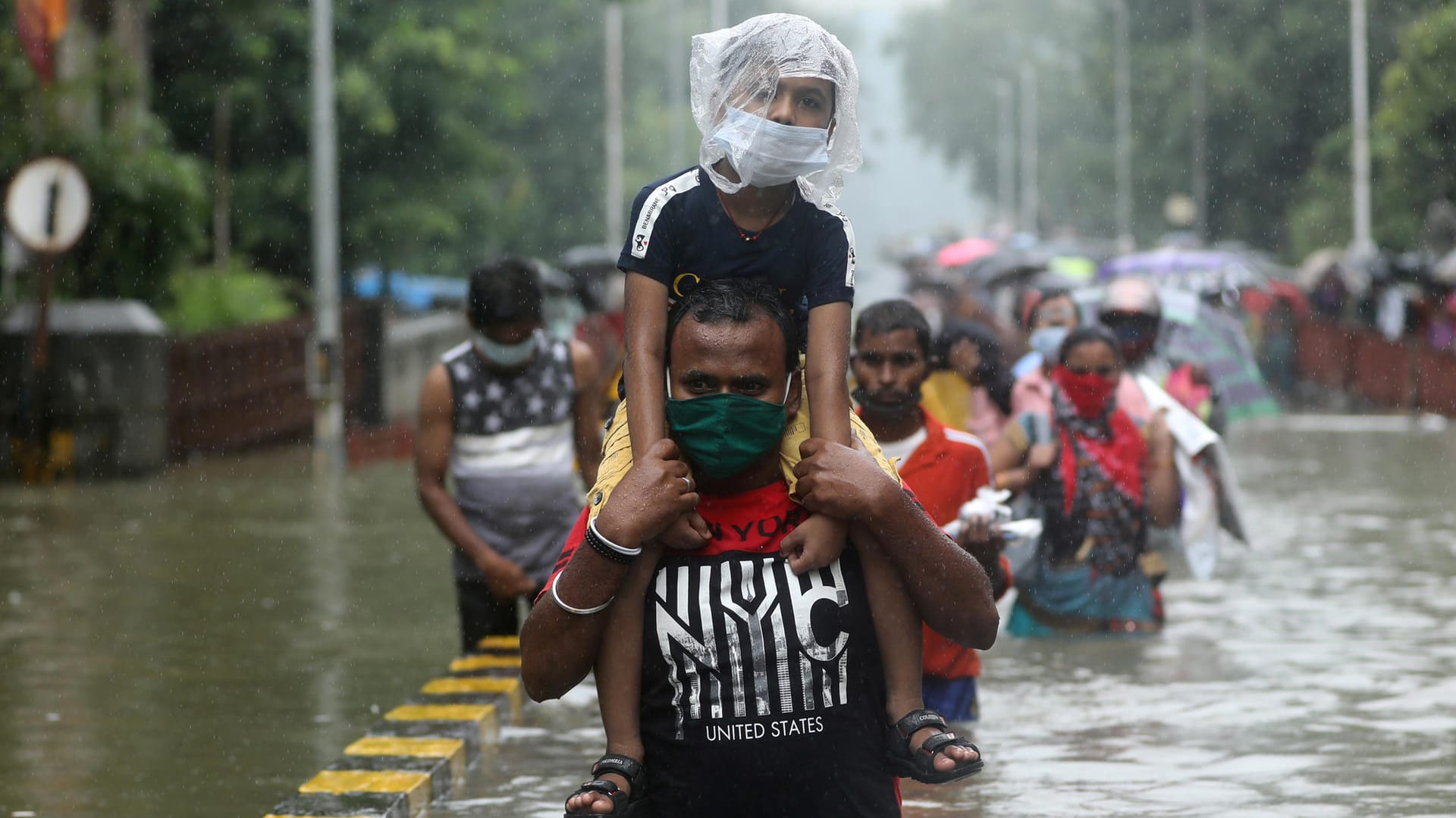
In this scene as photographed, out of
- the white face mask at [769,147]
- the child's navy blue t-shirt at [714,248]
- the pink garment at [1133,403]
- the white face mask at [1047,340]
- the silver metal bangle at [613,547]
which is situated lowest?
the pink garment at [1133,403]

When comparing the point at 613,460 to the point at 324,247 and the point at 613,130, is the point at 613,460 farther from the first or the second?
the point at 613,130

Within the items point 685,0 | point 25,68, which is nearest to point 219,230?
point 25,68

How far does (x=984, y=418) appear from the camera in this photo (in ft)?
36.2

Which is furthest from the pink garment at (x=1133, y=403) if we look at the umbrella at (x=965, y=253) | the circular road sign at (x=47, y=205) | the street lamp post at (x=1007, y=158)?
the street lamp post at (x=1007, y=158)

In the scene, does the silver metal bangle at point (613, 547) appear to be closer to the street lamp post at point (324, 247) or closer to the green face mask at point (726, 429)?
the green face mask at point (726, 429)

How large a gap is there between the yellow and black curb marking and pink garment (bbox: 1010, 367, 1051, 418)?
2.65 meters

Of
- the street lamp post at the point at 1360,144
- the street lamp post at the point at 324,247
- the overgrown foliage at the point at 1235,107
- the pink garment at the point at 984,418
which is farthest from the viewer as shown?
the overgrown foliage at the point at 1235,107

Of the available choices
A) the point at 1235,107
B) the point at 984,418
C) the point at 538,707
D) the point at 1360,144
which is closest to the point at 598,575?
the point at 538,707

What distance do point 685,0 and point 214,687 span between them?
81335 millimetres

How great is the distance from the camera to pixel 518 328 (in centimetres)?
820

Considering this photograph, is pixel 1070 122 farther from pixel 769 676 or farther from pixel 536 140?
pixel 769 676

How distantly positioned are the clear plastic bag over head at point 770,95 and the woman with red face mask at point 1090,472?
16.8 feet

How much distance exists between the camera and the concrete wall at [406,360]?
27562 mm

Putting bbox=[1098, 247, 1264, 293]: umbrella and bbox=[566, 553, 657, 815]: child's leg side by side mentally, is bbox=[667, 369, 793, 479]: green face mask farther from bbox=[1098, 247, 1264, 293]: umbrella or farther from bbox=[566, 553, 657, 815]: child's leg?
bbox=[1098, 247, 1264, 293]: umbrella
